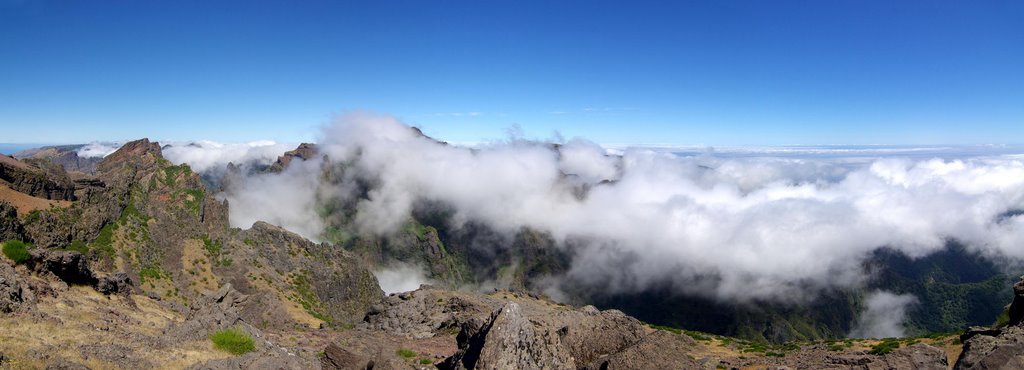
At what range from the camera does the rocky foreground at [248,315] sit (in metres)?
19.7

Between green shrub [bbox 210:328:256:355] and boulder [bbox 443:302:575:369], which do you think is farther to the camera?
green shrub [bbox 210:328:256:355]

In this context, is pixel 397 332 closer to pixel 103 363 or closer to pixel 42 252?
pixel 42 252

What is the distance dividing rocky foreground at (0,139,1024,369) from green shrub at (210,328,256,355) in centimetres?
24

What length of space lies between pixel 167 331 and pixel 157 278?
5591 centimetres

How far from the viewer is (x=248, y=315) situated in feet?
155

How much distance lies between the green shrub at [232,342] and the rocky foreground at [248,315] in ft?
0.79

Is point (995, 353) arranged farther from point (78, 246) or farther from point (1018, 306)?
point (78, 246)

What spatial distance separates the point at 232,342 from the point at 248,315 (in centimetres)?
2834

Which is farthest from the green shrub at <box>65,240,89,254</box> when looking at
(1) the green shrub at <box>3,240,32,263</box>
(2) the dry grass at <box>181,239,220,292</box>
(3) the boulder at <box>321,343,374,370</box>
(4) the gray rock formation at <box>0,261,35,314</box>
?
(3) the boulder at <box>321,343,374,370</box>

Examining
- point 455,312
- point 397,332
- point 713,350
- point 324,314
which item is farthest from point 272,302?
point 713,350

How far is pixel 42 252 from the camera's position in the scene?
27891 mm

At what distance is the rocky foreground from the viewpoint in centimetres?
1973

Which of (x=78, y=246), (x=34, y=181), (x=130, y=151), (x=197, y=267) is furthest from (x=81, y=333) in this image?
(x=130, y=151)

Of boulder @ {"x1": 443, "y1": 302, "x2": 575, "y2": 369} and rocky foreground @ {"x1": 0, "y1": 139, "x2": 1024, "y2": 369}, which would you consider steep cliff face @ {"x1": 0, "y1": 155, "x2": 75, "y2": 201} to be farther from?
boulder @ {"x1": 443, "y1": 302, "x2": 575, "y2": 369}
